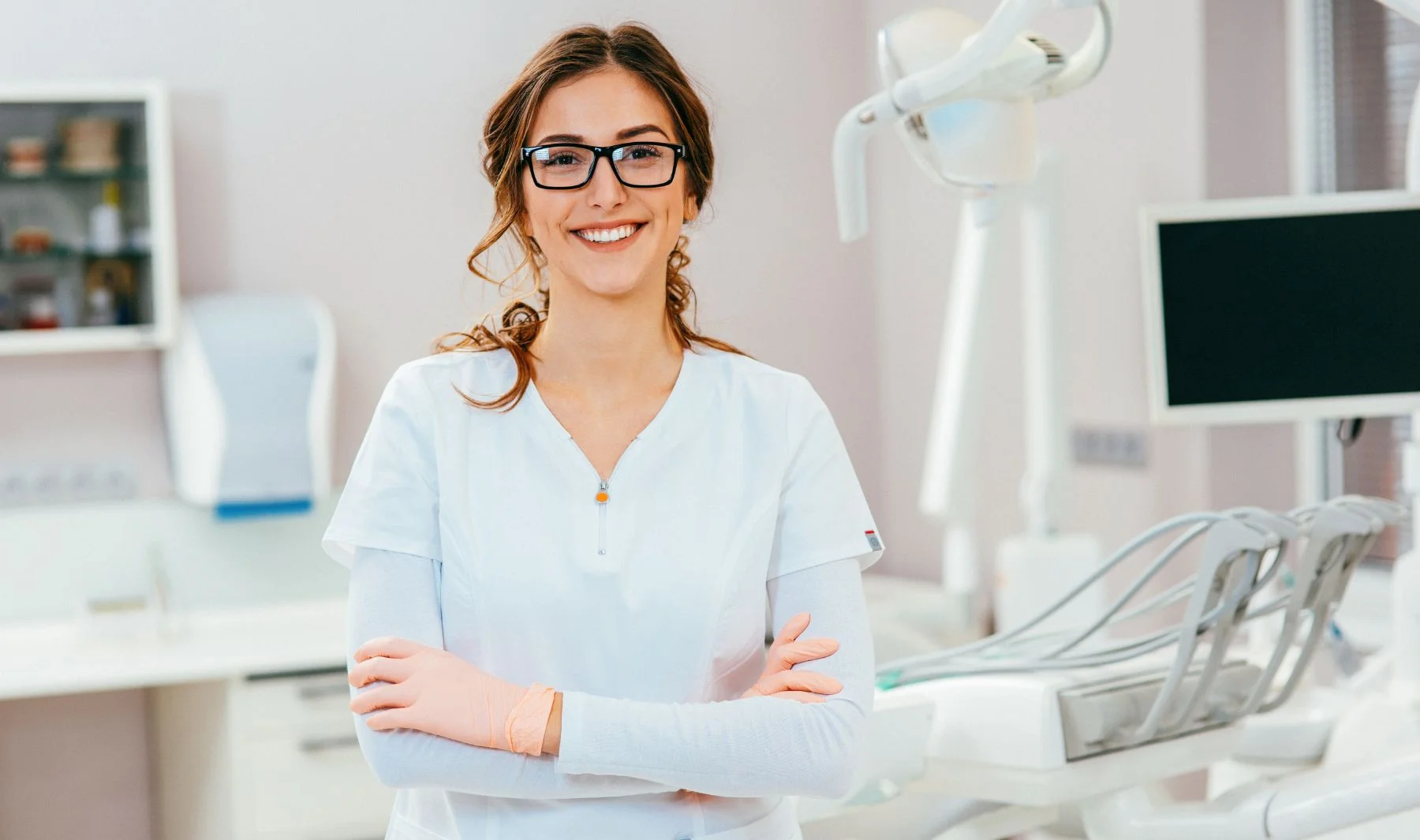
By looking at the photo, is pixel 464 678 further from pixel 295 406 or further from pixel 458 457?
pixel 295 406

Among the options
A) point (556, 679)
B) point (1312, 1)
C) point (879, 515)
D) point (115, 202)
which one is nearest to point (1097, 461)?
point (879, 515)

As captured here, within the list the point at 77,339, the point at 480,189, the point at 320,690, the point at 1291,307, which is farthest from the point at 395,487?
the point at 480,189

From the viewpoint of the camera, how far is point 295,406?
10.2 ft

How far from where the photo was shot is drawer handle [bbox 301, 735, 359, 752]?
9.09ft

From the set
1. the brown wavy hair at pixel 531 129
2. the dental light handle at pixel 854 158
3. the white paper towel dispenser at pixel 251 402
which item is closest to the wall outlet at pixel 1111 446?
the white paper towel dispenser at pixel 251 402

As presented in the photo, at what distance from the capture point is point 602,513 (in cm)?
123

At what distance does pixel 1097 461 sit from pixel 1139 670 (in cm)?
179

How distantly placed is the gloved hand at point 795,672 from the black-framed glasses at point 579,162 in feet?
1.29

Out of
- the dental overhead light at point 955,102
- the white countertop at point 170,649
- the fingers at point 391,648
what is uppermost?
the dental overhead light at point 955,102

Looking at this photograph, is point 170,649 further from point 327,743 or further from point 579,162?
point 579,162

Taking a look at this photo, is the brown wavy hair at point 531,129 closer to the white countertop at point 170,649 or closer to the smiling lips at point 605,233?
the smiling lips at point 605,233

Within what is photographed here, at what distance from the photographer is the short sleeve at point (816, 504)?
1253 millimetres

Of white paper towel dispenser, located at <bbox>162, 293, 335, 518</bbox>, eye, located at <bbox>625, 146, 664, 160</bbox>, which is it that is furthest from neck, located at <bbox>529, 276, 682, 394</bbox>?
white paper towel dispenser, located at <bbox>162, 293, 335, 518</bbox>

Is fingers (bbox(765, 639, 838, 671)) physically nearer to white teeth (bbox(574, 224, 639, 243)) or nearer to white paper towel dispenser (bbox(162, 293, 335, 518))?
white teeth (bbox(574, 224, 639, 243))
